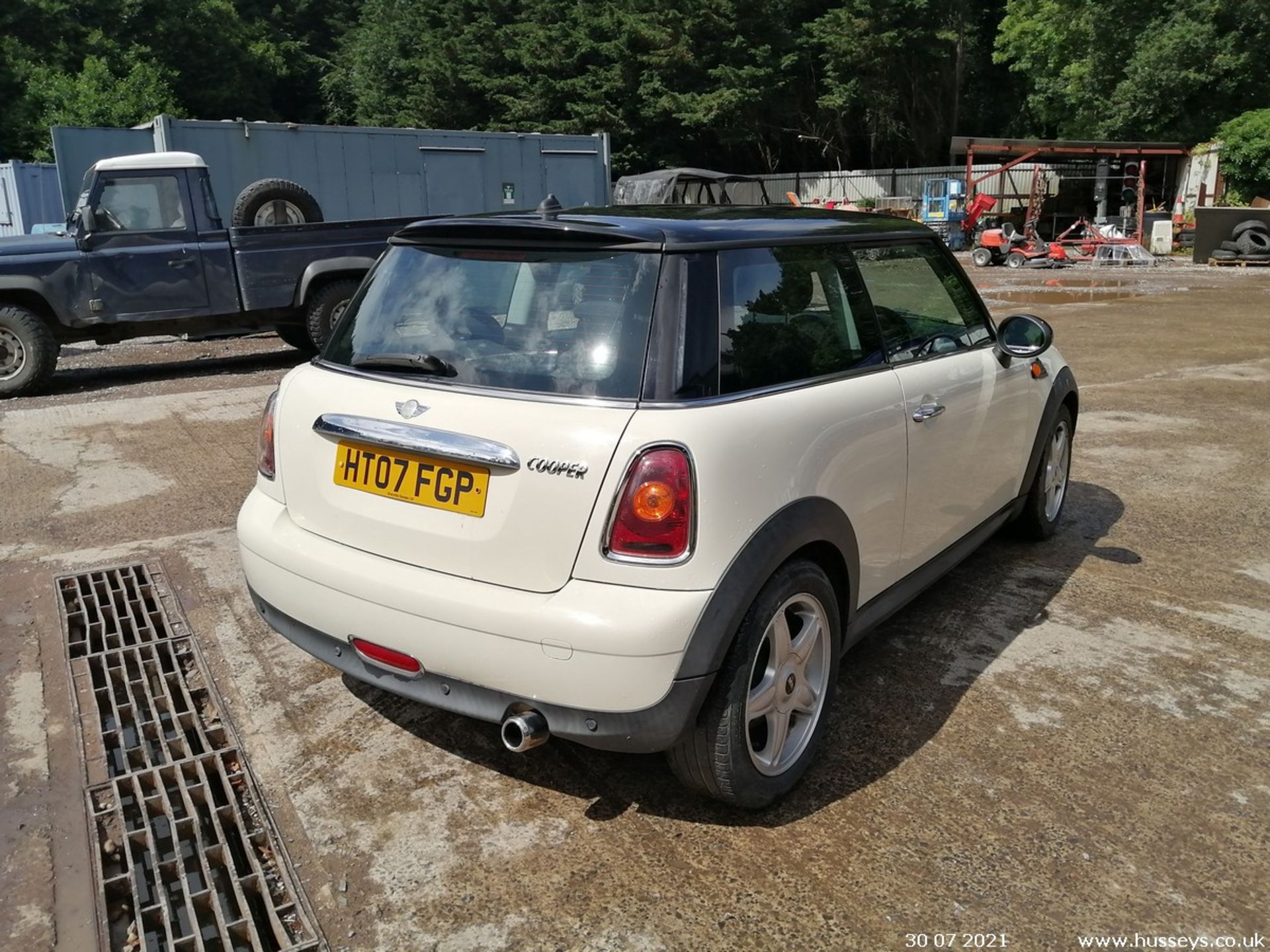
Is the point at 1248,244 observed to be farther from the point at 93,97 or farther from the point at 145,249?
the point at 93,97

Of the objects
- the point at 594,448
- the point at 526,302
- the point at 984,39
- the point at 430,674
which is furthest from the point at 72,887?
the point at 984,39

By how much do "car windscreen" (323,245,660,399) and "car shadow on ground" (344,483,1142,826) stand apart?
3.84ft

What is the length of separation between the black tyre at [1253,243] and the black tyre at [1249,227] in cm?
6

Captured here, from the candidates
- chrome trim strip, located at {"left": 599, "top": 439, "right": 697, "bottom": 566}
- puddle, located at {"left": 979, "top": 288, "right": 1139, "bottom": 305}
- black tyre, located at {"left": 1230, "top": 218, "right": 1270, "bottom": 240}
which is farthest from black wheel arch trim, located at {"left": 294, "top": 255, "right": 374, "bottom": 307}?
black tyre, located at {"left": 1230, "top": 218, "right": 1270, "bottom": 240}

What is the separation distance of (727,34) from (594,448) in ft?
136

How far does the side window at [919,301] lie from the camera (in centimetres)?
341

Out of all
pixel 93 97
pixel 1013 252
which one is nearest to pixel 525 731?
pixel 1013 252

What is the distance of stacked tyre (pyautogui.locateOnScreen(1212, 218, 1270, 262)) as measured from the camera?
22312 millimetres

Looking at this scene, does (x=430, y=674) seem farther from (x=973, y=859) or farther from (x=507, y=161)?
(x=507, y=161)

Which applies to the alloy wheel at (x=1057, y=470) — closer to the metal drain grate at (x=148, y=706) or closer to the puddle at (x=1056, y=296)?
the metal drain grate at (x=148, y=706)

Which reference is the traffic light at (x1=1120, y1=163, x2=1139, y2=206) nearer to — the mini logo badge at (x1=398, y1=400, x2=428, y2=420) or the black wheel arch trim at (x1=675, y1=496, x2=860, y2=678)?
the black wheel arch trim at (x1=675, y1=496, x2=860, y2=678)

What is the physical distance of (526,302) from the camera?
9.09ft

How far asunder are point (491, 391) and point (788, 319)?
91 cm

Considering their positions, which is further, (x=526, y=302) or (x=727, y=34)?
(x=727, y=34)
